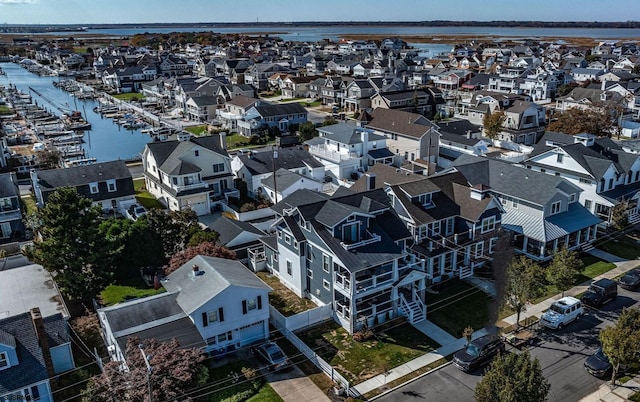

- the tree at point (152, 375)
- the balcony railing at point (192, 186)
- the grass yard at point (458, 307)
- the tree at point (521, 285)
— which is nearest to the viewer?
the tree at point (152, 375)

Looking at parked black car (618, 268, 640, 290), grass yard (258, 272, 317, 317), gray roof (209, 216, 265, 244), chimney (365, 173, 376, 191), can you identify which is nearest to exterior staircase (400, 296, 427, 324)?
grass yard (258, 272, 317, 317)

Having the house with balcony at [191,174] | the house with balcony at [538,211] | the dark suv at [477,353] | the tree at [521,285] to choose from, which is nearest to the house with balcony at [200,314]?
the dark suv at [477,353]

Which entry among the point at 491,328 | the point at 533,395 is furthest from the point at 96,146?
the point at 533,395

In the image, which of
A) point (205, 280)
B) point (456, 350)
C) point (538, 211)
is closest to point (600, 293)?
point (538, 211)

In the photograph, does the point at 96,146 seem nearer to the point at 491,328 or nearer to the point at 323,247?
the point at 323,247

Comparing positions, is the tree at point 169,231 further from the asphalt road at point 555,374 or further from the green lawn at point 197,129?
the green lawn at point 197,129

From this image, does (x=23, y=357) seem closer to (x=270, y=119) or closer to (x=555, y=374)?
(x=555, y=374)
